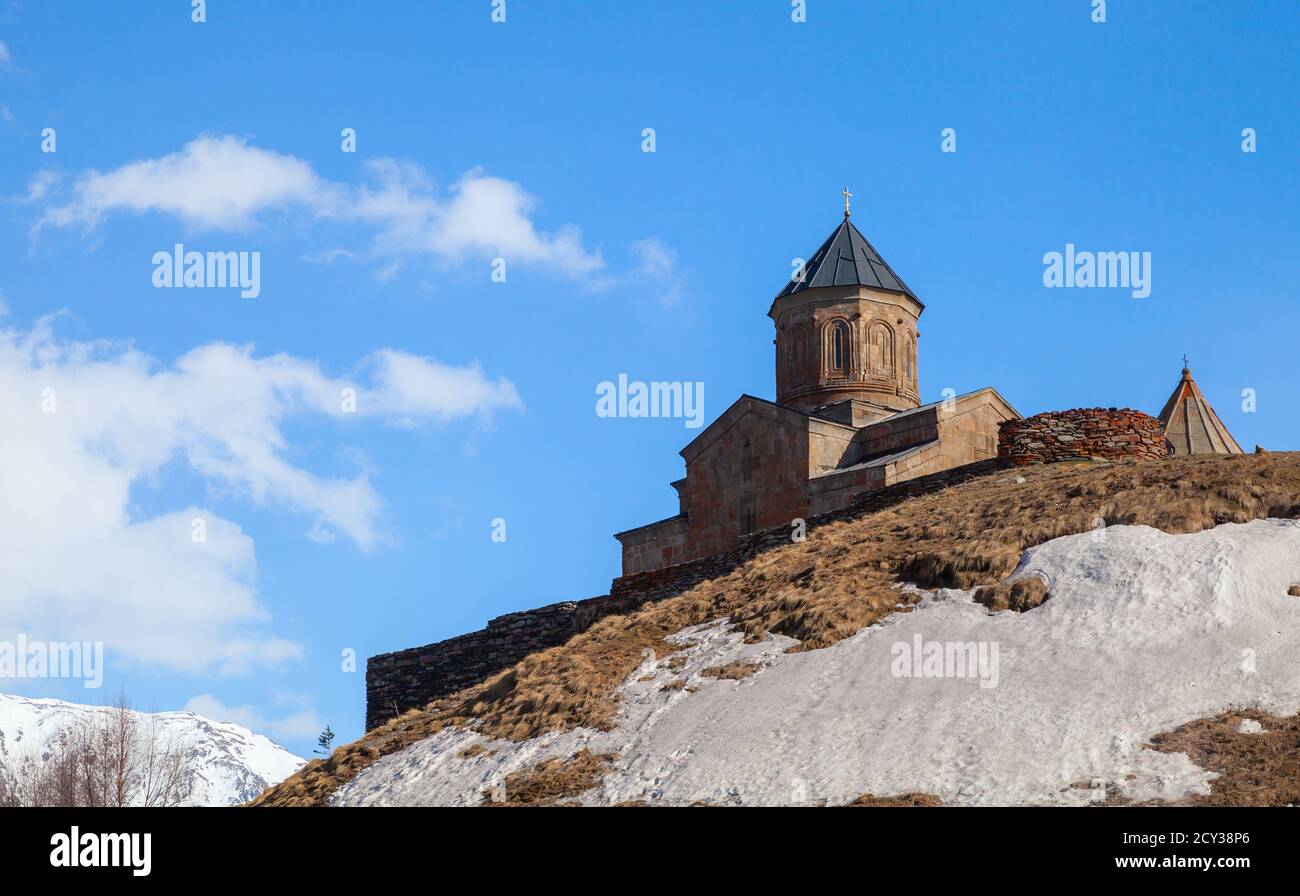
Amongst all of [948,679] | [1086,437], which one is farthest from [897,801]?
[1086,437]

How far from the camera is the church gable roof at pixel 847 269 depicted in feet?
100

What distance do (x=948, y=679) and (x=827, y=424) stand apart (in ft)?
41.8

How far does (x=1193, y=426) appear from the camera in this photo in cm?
3158

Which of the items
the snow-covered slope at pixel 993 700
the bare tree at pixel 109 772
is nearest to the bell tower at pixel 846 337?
the snow-covered slope at pixel 993 700

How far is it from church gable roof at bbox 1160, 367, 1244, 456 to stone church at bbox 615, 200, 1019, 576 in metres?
5.77

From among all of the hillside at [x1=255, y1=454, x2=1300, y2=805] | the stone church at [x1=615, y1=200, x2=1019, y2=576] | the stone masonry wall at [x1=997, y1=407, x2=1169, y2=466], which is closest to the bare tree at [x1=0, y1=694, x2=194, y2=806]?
the stone church at [x1=615, y1=200, x2=1019, y2=576]

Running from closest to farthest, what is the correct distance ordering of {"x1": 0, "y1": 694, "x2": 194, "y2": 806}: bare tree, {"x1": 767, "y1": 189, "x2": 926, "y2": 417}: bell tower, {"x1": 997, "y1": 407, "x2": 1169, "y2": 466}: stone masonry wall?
{"x1": 997, "y1": 407, "x2": 1169, "y2": 466}: stone masonry wall < {"x1": 767, "y1": 189, "x2": 926, "y2": 417}: bell tower < {"x1": 0, "y1": 694, "x2": 194, "y2": 806}: bare tree

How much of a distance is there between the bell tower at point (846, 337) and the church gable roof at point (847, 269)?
0.02 metres

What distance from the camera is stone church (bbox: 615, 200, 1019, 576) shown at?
86.0ft

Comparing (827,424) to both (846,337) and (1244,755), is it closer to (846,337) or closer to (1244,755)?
(846,337)

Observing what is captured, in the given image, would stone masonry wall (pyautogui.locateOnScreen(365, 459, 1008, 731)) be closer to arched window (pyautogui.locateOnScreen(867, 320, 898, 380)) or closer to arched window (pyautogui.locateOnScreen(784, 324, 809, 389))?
arched window (pyautogui.locateOnScreen(784, 324, 809, 389))

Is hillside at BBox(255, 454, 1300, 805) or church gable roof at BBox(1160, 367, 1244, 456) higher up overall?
church gable roof at BBox(1160, 367, 1244, 456)
